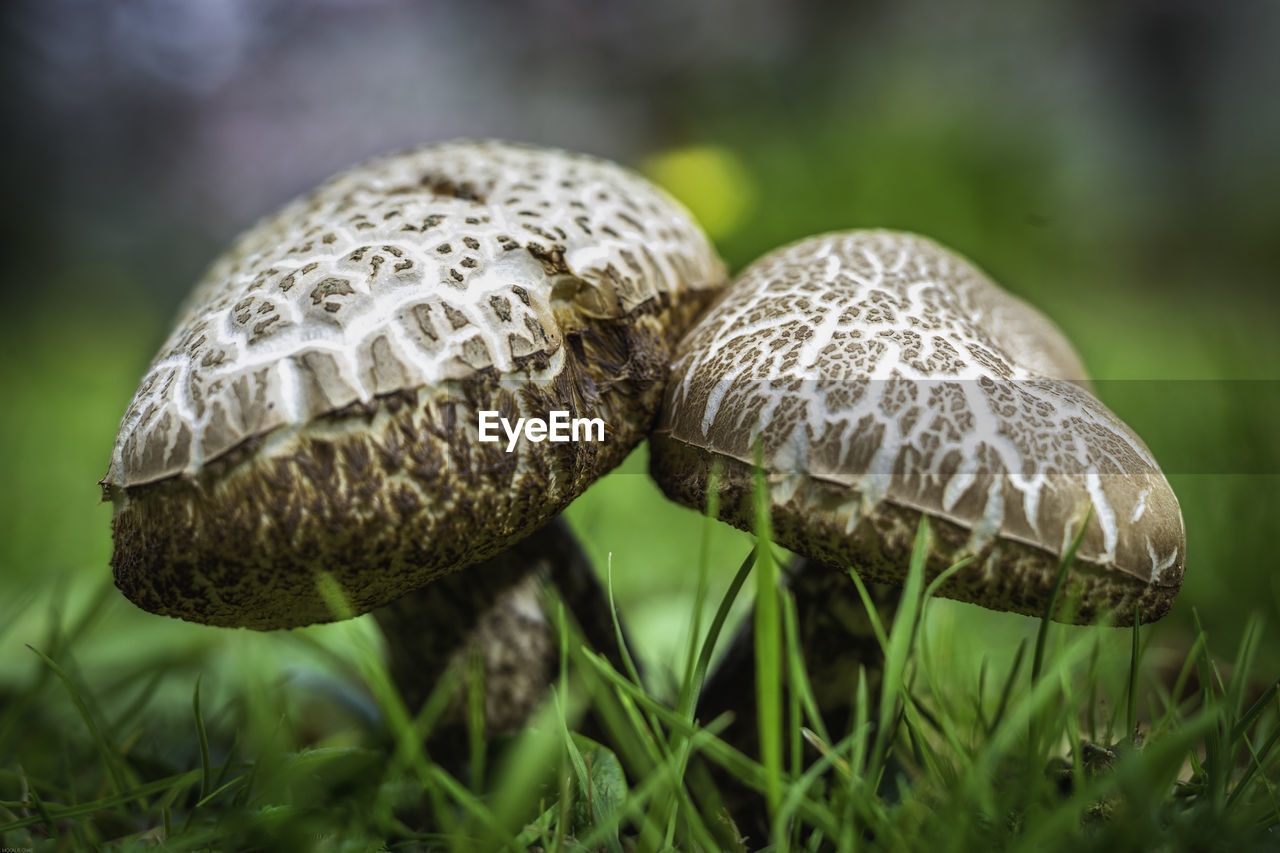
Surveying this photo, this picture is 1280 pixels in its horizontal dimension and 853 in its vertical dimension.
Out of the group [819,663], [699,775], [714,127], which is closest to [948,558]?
[819,663]

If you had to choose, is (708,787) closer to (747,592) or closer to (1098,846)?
(1098,846)

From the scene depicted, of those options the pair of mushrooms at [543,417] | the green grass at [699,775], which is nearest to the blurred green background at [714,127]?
the pair of mushrooms at [543,417]

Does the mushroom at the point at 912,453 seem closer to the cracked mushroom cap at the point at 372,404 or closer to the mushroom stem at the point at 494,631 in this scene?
the cracked mushroom cap at the point at 372,404

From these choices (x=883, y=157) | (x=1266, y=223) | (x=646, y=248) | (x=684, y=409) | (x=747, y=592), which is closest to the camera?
(x=684, y=409)

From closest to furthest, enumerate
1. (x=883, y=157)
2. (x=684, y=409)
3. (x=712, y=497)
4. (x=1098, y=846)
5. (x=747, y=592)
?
(x=1098, y=846) < (x=712, y=497) < (x=684, y=409) < (x=747, y=592) < (x=883, y=157)

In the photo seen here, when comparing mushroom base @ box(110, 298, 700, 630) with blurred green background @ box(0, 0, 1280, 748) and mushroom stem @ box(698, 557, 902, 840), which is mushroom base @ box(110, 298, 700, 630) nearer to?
mushroom stem @ box(698, 557, 902, 840)

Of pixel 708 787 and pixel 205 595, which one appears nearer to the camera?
pixel 205 595

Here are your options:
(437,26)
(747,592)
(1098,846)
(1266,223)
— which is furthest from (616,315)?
(1266,223)

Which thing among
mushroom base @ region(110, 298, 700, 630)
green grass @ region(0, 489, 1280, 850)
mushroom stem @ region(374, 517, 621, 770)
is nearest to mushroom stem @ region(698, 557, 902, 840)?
green grass @ region(0, 489, 1280, 850)
